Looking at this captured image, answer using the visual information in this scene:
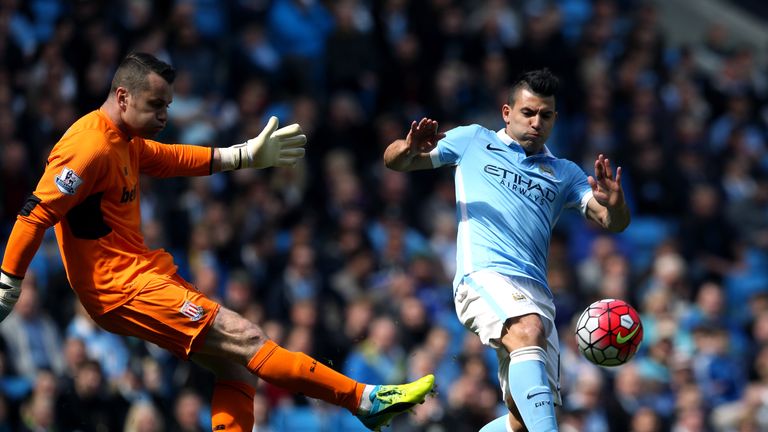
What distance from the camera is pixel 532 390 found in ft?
25.2

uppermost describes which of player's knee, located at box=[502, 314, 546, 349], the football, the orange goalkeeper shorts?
the football

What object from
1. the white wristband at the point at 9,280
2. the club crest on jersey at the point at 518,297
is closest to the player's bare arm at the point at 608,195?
the club crest on jersey at the point at 518,297

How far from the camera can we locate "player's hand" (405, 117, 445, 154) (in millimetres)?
8164

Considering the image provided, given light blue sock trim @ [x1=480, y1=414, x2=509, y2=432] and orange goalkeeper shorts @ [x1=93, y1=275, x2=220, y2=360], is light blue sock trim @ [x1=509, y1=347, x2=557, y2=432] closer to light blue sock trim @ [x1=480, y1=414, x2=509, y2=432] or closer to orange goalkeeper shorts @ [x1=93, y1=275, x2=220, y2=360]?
light blue sock trim @ [x1=480, y1=414, x2=509, y2=432]

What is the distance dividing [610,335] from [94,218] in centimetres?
324

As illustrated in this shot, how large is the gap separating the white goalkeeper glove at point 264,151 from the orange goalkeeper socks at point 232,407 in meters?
1.43

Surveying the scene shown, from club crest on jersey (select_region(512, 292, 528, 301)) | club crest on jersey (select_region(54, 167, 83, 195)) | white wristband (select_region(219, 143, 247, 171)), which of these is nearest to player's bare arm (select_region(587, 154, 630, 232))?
club crest on jersey (select_region(512, 292, 528, 301))

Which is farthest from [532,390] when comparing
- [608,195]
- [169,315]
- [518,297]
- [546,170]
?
[169,315]

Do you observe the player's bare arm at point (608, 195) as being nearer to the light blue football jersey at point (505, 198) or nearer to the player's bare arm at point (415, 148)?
the light blue football jersey at point (505, 198)

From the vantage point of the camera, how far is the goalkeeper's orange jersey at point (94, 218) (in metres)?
7.43

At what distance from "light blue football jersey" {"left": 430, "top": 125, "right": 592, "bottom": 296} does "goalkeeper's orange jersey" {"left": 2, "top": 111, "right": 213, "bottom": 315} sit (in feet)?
6.19

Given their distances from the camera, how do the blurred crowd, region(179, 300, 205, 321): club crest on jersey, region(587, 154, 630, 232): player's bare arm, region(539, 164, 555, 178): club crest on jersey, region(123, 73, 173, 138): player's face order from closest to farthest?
region(179, 300, 205, 321): club crest on jersey < region(123, 73, 173, 138): player's face < region(587, 154, 630, 232): player's bare arm < region(539, 164, 555, 178): club crest on jersey < the blurred crowd

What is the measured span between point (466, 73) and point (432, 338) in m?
5.48

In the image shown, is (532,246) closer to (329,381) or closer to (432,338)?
(329,381)
